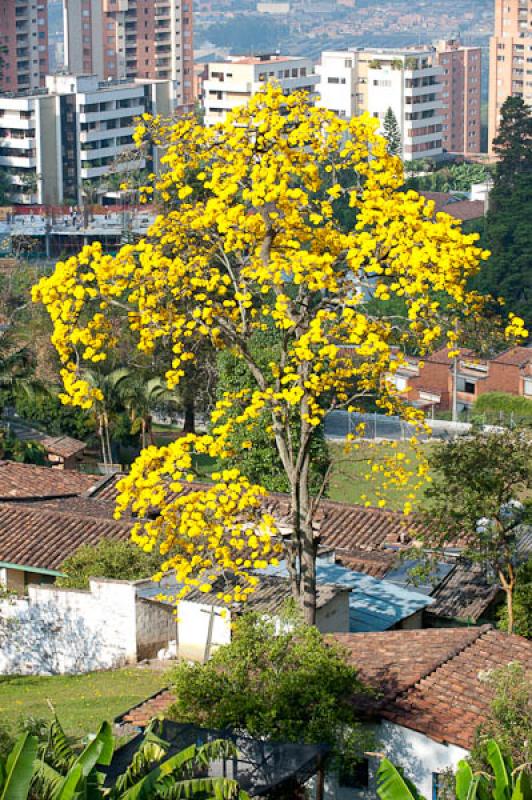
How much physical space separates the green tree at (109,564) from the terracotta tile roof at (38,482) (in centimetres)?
770

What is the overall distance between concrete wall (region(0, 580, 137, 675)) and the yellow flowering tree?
143 inches

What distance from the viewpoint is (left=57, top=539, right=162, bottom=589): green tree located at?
25891 millimetres

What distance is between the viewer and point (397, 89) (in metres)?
164

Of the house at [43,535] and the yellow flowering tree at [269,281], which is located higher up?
the yellow flowering tree at [269,281]

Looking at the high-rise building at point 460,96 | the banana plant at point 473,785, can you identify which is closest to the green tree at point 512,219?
the banana plant at point 473,785

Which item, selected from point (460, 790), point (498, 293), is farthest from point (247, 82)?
point (460, 790)

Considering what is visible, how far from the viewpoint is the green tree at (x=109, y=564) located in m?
25.9

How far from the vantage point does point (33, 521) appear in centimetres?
2975

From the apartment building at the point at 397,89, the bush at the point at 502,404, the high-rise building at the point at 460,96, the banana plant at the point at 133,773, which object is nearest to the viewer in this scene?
the banana plant at the point at 133,773

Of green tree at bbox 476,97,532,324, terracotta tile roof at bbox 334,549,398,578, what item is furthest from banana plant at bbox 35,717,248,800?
green tree at bbox 476,97,532,324

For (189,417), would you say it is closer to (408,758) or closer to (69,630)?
(69,630)

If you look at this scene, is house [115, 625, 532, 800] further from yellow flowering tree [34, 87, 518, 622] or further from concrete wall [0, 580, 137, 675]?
concrete wall [0, 580, 137, 675]

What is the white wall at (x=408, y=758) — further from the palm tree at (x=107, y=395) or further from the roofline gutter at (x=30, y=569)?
the palm tree at (x=107, y=395)

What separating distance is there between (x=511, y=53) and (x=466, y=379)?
123995mm
